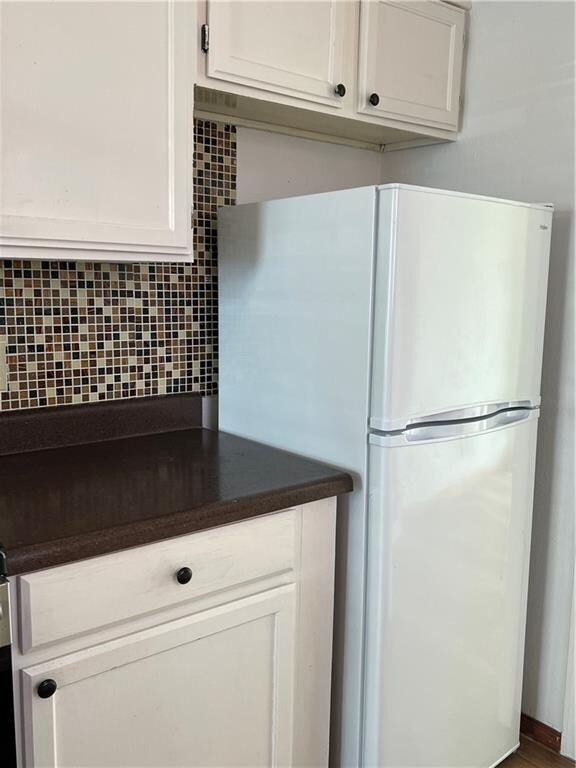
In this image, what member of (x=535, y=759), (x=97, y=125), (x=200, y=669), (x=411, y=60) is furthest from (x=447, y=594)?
(x=411, y=60)

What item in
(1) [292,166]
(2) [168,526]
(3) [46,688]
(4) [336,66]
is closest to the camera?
(3) [46,688]

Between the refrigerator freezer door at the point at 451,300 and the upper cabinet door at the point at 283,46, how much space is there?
46cm

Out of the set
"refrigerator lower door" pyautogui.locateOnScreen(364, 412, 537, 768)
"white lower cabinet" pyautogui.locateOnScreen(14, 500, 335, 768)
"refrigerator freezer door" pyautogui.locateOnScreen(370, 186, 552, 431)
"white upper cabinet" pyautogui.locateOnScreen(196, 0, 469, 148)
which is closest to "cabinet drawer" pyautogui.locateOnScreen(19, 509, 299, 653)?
"white lower cabinet" pyautogui.locateOnScreen(14, 500, 335, 768)

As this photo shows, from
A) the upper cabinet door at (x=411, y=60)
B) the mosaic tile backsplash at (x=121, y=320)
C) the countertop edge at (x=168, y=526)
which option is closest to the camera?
the countertop edge at (x=168, y=526)

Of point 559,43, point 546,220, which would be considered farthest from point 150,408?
point 559,43

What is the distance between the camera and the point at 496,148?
79.0 inches

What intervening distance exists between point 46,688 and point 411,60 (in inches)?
67.6

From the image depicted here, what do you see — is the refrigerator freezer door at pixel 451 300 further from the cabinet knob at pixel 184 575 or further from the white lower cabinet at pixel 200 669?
the cabinet knob at pixel 184 575

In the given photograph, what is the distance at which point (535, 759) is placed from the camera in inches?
77.2

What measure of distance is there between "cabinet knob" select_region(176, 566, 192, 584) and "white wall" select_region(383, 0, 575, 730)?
1132 mm

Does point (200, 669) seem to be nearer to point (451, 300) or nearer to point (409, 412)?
point (409, 412)

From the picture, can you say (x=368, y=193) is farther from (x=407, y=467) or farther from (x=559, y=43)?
(x=559, y=43)

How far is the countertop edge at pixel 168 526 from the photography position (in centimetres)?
109

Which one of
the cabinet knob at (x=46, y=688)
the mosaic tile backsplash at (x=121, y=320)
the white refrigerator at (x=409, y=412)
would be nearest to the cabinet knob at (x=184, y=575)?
the cabinet knob at (x=46, y=688)
